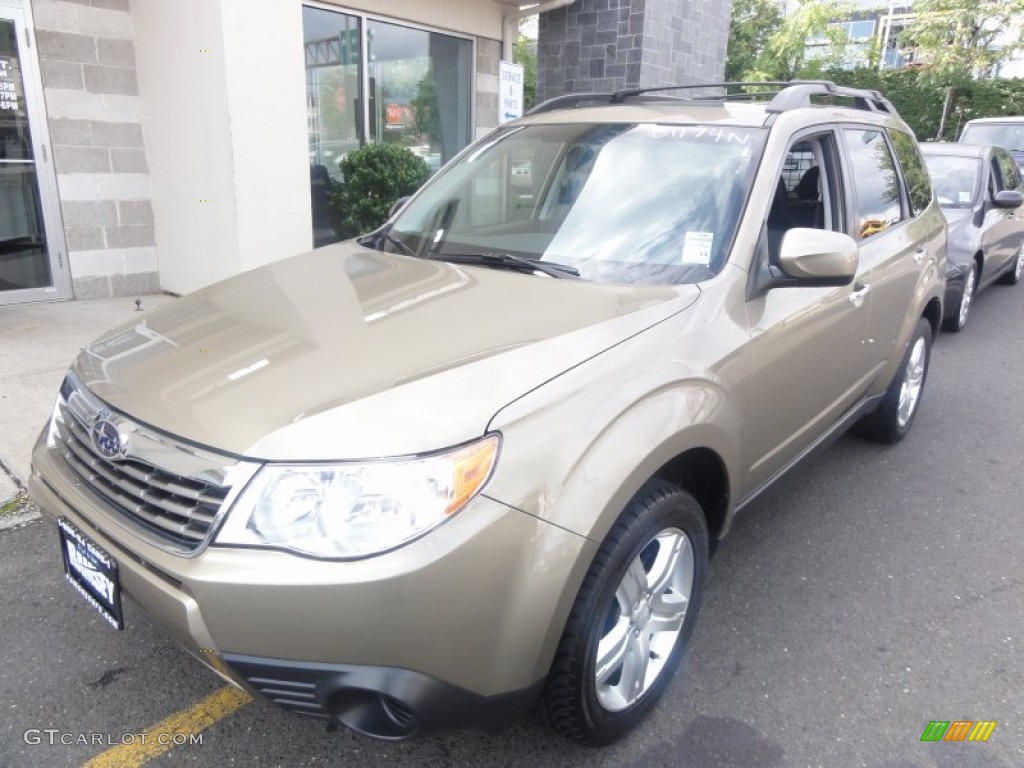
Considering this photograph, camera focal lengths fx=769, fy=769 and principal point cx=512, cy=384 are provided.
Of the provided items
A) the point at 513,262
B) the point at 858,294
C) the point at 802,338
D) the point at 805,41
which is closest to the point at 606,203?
the point at 513,262

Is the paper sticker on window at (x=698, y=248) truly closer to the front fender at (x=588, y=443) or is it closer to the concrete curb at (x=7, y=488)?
the front fender at (x=588, y=443)

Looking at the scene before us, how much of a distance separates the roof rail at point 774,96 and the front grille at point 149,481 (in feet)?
7.97

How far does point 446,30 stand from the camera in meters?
8.85

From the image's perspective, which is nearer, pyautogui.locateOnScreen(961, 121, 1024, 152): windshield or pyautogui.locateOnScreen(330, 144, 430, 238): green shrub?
pyautogui.locateOnScreen(330, 144, 430, 238): green shrub

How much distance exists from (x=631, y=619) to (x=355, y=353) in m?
1.06

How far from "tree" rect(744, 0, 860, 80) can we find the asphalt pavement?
23266mm

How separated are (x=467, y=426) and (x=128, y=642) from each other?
1.70 metres

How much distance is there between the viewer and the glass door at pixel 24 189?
607cm

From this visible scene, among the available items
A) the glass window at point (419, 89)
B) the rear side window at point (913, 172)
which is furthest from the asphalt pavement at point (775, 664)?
the glass window at point (419, 89)

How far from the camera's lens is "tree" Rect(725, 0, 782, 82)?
98.2 feet

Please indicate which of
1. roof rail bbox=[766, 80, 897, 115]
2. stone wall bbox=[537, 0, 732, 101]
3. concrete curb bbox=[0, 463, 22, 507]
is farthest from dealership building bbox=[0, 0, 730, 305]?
roof rail bbox=[766, 80, 897, 115]

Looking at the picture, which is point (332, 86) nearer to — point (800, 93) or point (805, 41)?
point (800, 93)

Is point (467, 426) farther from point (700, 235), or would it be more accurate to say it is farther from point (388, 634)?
point (700, 235)

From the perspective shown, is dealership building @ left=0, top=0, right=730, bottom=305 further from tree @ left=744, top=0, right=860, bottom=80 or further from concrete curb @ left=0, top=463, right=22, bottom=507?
tree @ left=744, top=0, right=860, bottom=80
